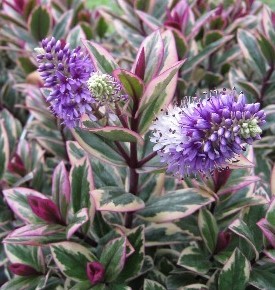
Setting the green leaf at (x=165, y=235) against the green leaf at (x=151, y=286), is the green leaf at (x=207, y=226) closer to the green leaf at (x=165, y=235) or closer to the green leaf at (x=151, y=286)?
the green leaf at (x=165, y=235)

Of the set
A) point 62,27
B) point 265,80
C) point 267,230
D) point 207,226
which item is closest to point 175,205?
point 207,226

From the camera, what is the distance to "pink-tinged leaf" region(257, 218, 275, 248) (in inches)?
36.6

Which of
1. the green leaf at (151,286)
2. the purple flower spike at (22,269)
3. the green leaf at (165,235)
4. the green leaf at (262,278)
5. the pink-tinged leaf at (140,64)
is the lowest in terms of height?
the purple flower spike at (22,269)

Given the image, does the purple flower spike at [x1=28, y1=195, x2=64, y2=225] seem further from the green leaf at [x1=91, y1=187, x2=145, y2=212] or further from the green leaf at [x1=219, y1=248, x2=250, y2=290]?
the green leaf at [x1=219, y1=248, x2=250, y2=290]

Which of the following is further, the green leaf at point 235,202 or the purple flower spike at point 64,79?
the green leaf at point 235,202

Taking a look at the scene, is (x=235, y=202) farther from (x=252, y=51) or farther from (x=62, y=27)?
(x=62, y=27)

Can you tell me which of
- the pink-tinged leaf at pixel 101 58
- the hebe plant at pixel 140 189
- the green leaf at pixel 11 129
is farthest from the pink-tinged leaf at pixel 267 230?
the green leaf at pixel 11 129

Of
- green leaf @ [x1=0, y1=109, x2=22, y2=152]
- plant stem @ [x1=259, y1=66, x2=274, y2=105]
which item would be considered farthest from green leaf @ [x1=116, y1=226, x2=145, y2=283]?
plant stem @ [x1=259, y1=66, x2=274, y2=105]

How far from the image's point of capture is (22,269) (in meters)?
1.08

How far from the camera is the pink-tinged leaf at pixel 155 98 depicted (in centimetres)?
85

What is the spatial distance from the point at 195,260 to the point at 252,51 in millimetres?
731

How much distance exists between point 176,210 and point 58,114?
0.36 m

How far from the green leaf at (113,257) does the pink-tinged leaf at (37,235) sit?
104 mm

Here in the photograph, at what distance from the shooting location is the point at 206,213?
107 centimetres
